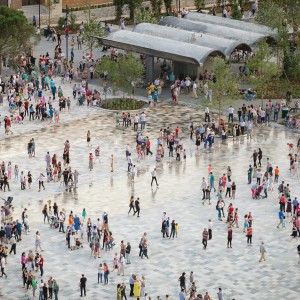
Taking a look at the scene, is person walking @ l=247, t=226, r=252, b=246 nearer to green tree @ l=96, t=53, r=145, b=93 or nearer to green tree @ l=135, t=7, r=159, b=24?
green tree @ l=96, t=53, r=145, b=93

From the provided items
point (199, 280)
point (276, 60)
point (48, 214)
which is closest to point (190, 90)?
point (276, 60)

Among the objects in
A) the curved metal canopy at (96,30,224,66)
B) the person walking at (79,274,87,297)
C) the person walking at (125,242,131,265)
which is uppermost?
the curved metal canopy at (96,30,224,66)

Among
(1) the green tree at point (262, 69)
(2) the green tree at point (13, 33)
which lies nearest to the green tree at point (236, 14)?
(1) the green tree at point (262, 69)

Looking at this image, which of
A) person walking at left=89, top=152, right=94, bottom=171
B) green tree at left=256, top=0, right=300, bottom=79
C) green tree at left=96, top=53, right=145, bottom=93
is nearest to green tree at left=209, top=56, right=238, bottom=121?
green tree at left=96, top=53, right=145, bottom=93

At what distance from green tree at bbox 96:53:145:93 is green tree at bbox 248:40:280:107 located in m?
7.98

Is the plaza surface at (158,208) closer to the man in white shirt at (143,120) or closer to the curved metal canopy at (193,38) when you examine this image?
the man in white shirt at (143,120)

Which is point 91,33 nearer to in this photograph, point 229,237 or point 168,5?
point 168,5

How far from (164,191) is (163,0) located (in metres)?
47.6

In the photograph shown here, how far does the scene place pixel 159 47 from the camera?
87.9 meters

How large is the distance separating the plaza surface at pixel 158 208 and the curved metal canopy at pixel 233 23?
1238 centimetres

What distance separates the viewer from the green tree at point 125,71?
8350cm

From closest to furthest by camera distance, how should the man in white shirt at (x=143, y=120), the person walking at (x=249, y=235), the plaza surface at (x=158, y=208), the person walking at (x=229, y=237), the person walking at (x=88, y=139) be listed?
the plaza surface at (x=158, y=208)
the person walking at (x=229, y=237)
the person walking at (x=249, y=235)
the person walking at (x=88, y=139)
the man in white shirt at (x=143, y=120)

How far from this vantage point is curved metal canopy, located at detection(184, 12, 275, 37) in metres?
93.6

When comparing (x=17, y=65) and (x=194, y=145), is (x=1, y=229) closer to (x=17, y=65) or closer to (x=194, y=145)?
(x=194, y=145)
